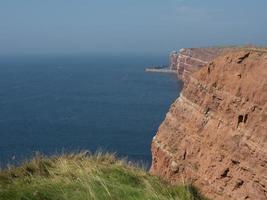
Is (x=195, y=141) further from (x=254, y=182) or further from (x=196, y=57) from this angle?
(x=196, y=57)

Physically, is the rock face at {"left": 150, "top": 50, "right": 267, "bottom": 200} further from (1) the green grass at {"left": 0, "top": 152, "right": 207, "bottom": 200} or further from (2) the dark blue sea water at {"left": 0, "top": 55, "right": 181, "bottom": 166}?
(2) the dark blue sea water at {"left": 0, "top": 55, "right": 181, "bottom": 166}

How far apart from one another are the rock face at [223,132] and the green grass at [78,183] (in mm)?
3057

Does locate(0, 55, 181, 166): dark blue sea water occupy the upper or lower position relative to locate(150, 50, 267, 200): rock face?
lower

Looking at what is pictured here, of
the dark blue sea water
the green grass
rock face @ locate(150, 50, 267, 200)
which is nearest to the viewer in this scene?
the green grass

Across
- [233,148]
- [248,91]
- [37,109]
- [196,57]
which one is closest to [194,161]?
[233,148]

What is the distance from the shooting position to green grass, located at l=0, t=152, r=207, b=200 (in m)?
6.68

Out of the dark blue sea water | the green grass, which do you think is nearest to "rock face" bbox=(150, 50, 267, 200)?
the green grass

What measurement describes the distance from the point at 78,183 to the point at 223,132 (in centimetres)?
789

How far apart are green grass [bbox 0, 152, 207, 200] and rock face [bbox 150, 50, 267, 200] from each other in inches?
120

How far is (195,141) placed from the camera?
16016 millimetres

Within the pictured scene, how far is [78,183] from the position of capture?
7227 mm

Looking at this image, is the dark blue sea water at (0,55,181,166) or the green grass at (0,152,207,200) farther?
the dark blue sea water at (0,55,181,166)

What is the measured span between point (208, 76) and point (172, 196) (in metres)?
9.60

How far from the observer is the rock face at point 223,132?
1277cm
